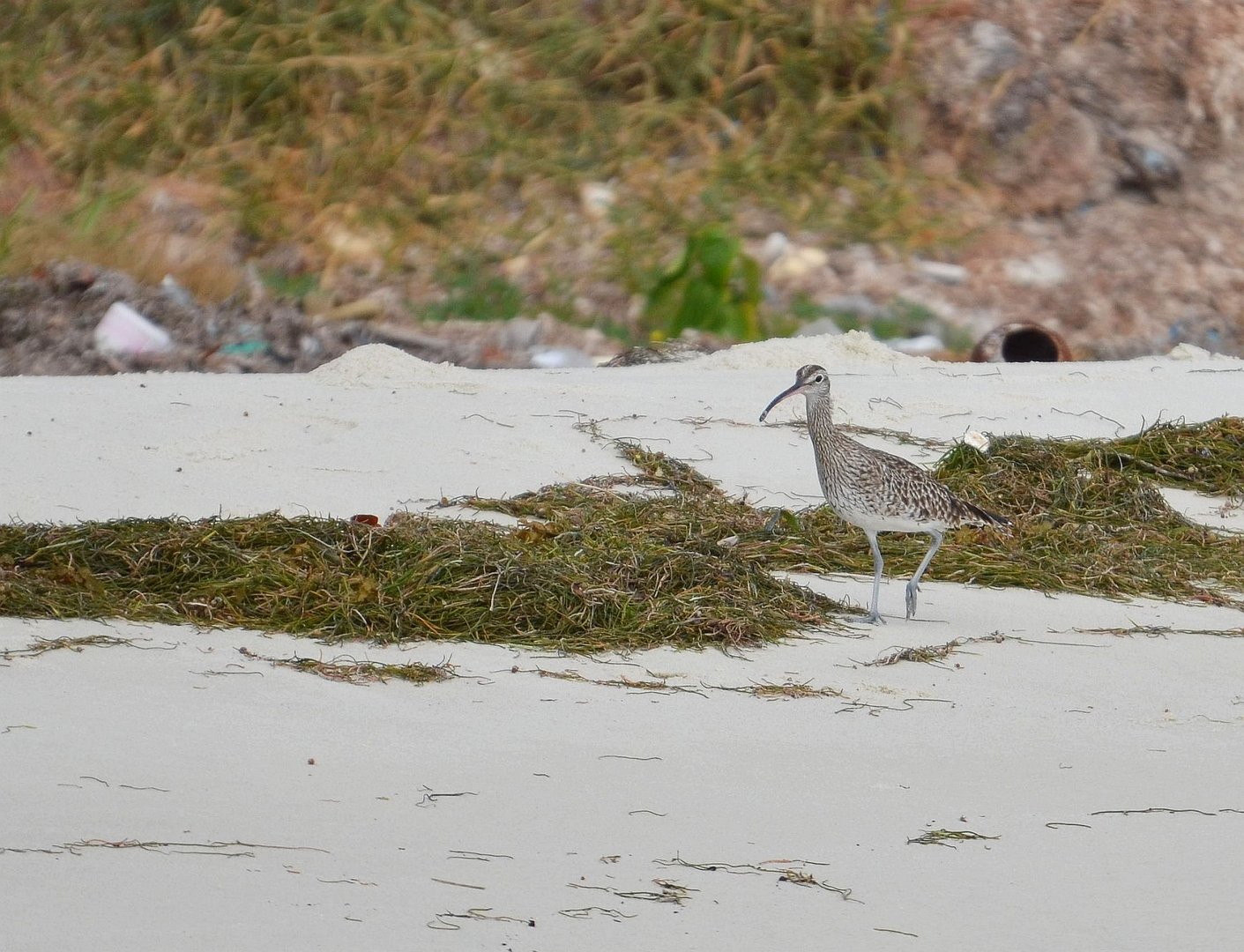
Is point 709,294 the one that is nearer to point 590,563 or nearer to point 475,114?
point 475,114

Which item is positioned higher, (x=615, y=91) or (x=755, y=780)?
(x=615, y=91)

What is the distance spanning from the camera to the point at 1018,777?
4.25 meters

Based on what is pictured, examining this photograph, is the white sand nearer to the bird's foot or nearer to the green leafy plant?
the bird's foot

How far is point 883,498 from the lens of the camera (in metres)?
6.02

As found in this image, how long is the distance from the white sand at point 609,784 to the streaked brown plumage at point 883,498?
0.88 ft

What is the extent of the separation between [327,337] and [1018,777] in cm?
820

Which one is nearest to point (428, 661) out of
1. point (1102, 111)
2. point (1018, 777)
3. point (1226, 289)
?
point (1018, 777)

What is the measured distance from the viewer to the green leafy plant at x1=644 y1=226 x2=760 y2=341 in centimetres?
1217

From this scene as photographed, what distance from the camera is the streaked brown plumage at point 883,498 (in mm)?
6035

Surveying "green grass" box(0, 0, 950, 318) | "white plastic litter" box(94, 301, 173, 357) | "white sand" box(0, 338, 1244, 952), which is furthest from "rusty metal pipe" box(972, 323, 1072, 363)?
"white plastic litter" box(94, 301, 173, 357)

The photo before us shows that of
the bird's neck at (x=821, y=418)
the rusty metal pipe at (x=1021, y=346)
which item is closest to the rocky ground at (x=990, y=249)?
the rusty metal pipe at (x=1021, y=346)

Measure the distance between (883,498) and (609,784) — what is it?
2.28 metres

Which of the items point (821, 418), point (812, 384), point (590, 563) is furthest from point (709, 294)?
point (590, 563)

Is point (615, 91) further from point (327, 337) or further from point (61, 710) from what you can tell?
point (61, 710)
